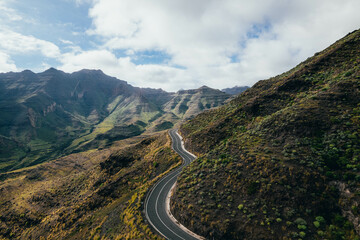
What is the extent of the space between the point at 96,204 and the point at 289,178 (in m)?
49.9

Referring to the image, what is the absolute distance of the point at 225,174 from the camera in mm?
32156

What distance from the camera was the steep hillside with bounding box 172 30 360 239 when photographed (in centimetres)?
2202

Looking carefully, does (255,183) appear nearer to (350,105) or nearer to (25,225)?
(350,105)

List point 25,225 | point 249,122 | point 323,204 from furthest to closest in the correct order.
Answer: point 25,225, point 249,122, point 323,204

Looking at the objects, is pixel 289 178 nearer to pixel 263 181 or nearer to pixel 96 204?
pixel 263 181

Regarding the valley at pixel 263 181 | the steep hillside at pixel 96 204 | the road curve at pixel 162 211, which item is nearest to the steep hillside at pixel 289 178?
the valley at pixel 263 181

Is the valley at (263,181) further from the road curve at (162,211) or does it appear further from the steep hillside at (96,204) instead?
the road curve at (162,211)

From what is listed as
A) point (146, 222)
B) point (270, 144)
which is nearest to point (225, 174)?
point (270, 144)

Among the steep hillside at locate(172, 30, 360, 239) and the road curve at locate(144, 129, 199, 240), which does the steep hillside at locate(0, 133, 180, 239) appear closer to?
the road curve at locate(144, 129, 199, 240)

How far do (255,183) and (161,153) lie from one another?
37.6 m

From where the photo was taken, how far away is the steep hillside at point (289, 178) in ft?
72.2

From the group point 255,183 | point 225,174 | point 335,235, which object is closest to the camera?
point 335,235

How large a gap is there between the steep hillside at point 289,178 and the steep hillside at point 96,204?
36.3 ft

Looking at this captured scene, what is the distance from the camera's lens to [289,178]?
26.4 meters
